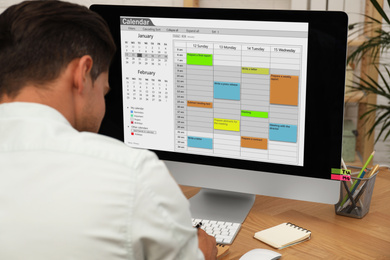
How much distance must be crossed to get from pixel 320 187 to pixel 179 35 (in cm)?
52

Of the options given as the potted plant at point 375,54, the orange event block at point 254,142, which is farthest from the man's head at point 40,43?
the potted plant at point 375,54

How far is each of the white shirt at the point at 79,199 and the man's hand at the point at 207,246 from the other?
0.32 m

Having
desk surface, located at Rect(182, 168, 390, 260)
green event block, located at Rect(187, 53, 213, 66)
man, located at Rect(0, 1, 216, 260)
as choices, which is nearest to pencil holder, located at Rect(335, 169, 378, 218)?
desk surface, located at Rect(182, 168, 390, 260)

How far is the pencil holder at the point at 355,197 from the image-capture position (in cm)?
128

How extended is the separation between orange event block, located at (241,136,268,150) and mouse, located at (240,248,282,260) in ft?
0.89

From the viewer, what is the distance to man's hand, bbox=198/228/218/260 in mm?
1033

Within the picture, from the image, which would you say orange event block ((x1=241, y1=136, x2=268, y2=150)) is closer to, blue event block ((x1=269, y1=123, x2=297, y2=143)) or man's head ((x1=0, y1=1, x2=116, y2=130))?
blue event block ((x1=269, y1=123, x2=297, y2=143))

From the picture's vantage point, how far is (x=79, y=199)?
674 millimetres

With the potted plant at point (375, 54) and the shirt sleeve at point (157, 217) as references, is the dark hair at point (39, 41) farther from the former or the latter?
the potted plant at point (375, 54)

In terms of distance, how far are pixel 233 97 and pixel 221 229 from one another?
1.07ft

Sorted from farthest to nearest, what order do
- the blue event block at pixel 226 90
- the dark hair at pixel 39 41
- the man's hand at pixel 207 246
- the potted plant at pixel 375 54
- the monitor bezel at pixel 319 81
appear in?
the potted plant at pixel 375 54
the blue event block at pixel 226 90
the monitor bezel at pixel 319 81
the man's hand at pixel 207 246
the dark hair at pixel 39 41

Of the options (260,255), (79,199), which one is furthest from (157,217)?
(260,255)

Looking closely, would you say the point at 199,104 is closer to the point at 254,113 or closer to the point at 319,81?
the point at 254,113

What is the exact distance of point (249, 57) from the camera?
4.01 feet
